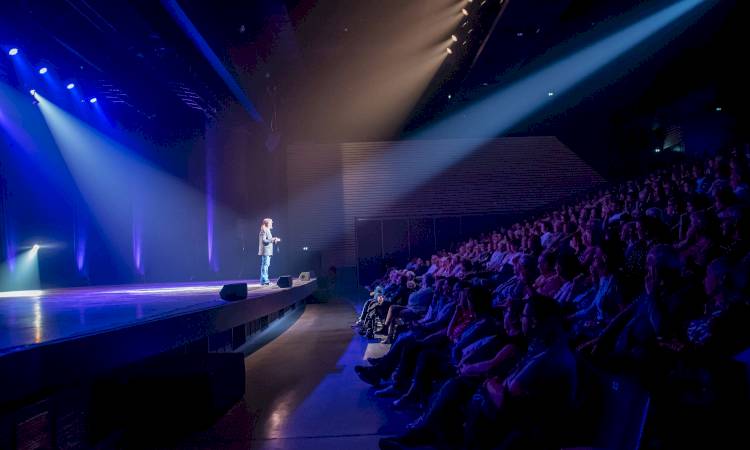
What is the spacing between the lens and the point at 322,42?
810 cm

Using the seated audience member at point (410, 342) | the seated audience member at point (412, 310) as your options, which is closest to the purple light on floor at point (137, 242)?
the seated audience member at point (412, 310)

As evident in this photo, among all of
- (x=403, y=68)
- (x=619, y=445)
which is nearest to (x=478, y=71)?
(x=403, y=68)

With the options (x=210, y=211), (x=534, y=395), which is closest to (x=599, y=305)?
(x=534, y=395)

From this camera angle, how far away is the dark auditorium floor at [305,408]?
3.30 m

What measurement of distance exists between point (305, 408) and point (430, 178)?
37.5 ft

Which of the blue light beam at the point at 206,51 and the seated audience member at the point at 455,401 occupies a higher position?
the blue light beam at the point at 206,51

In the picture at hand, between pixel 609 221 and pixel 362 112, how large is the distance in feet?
24.4

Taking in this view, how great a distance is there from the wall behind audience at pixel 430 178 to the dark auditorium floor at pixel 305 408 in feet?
27.0

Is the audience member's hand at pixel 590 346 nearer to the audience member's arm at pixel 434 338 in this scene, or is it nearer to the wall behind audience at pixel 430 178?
the audience member's arm at pixel 434 338

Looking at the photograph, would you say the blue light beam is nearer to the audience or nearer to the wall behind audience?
the audience

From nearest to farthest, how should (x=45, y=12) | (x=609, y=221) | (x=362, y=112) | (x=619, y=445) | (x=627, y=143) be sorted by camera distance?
(x=619, y=445) < (x=45, y=12) < (x=609, y=221) < (x=362, y=112) < (x=627, y=143)

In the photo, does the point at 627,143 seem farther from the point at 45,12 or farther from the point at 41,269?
the point at 41,269

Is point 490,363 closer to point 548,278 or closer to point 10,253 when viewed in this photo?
point 548,278

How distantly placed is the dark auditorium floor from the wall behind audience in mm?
8218
